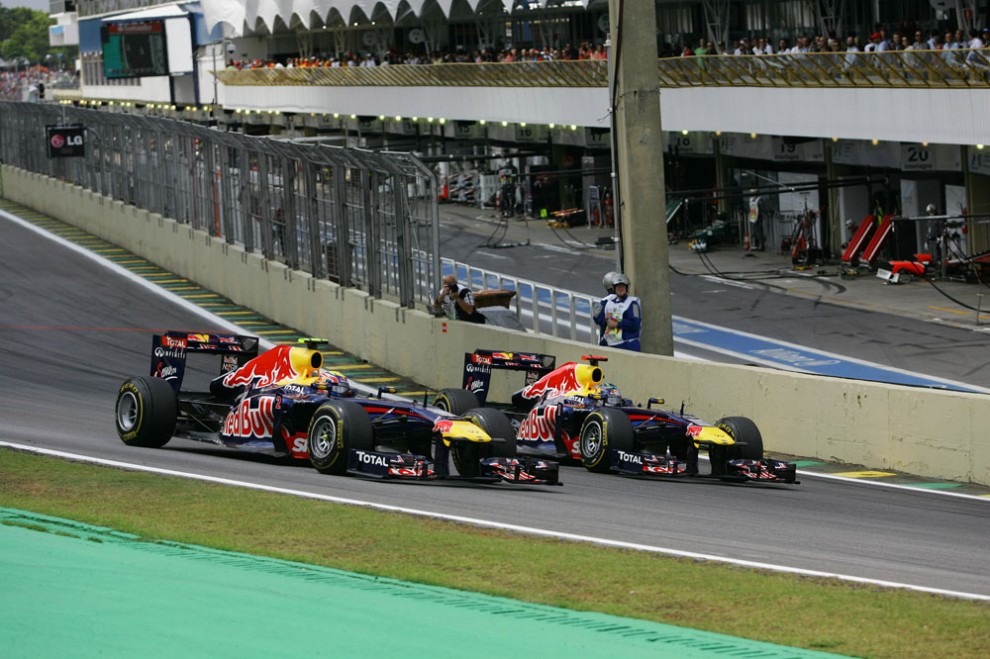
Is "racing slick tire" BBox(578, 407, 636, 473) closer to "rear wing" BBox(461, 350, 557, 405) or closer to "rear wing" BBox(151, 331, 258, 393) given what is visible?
"rear wing" BBox(461, 350, 557, 405)

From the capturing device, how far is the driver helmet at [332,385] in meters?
16.0

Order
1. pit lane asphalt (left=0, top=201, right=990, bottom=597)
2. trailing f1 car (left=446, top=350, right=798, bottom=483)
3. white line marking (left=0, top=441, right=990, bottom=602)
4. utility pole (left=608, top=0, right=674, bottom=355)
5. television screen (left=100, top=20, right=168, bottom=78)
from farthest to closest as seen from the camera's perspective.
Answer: television screen (left=100, top=20, right=168, bottom=78), utility pole (left=608, top=0, right=674, bottom=355), trailing f1 car (left=446, top=350, right=798, bottom=483), pit lane asphalt (left=0, top=201, right=990, bottom=597), white line marking (left=0, top=441, right=990, bottom=602)

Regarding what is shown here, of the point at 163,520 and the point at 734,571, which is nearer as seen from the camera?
the point at 734,571

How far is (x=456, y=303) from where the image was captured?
973 inches

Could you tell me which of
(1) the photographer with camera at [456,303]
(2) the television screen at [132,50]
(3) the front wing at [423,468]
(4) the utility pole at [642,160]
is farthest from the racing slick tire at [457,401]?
(2) the television screen at [132,50]

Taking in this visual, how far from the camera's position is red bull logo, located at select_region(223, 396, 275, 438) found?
16094mm

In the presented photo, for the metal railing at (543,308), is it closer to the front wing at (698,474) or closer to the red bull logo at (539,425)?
the red bull logo at (539,425)

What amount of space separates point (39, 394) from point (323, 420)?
867 centimetres

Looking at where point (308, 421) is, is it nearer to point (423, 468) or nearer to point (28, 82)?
point (423, 468)

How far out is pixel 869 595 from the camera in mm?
10102

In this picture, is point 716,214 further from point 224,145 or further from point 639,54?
point 639,54

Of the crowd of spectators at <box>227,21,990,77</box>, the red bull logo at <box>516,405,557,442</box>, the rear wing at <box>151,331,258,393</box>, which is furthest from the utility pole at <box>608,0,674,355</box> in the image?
the crowd of spectators at <box>227,21,990,77</box>

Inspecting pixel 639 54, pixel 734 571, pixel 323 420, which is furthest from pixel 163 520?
pixel 639 54

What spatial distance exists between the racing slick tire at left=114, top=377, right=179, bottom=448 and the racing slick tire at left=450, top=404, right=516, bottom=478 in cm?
329
